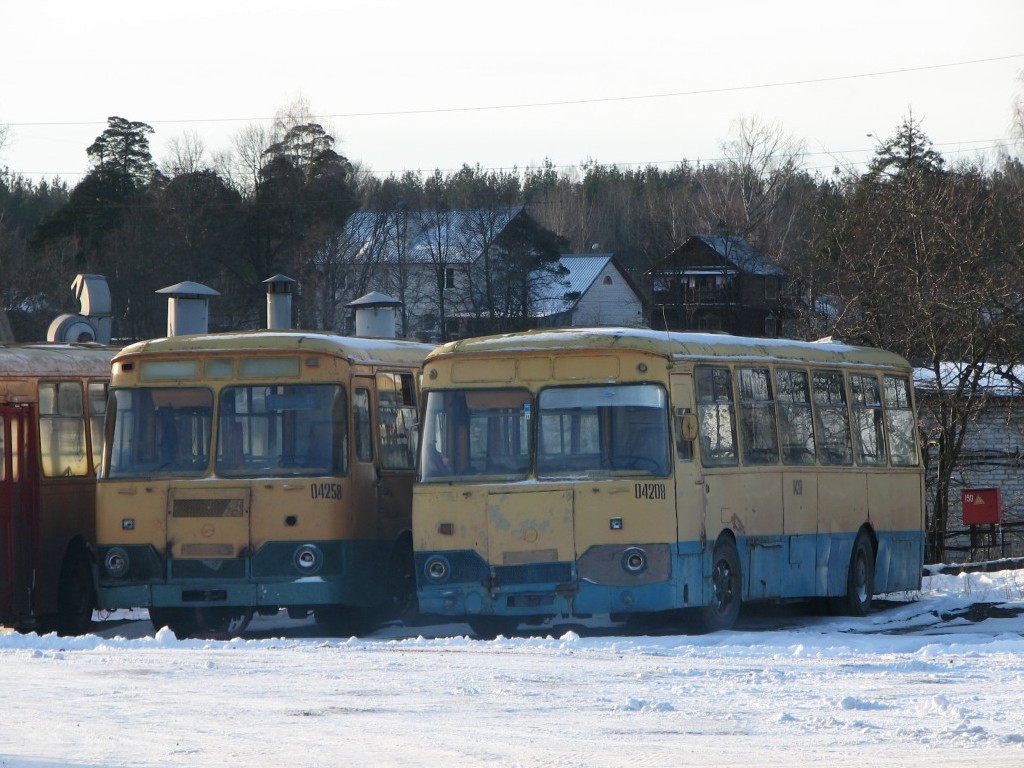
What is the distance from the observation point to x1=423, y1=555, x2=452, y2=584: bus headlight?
1658cm

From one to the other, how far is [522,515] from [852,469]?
5415mm

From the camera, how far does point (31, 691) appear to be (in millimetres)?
11570

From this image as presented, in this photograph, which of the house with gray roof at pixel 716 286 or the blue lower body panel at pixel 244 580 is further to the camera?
the house with gray roof at pixel 716 286

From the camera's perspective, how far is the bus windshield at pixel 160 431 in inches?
688

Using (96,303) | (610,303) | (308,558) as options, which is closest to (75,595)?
(308,558)

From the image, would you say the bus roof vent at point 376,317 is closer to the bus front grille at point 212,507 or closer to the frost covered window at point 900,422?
the frost covered window at point 900,422

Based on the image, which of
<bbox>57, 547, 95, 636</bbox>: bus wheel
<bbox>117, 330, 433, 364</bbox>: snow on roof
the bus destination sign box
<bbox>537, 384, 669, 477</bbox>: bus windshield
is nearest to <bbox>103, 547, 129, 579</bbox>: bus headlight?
<bbox>57, 547, 95, 636</bbox>: bus wheel

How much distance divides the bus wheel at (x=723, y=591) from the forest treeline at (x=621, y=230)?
43.1ft

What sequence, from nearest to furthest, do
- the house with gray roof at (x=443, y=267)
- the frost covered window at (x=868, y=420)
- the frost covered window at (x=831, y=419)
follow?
the frost covered window at (x=831, y=419), the frost covered window at (x=868, y=420), the house with gray roof at (x=443, y=267)

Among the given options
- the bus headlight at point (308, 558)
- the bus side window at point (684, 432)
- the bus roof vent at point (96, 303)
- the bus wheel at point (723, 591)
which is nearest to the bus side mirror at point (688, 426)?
the bus side window at point (684, 432)

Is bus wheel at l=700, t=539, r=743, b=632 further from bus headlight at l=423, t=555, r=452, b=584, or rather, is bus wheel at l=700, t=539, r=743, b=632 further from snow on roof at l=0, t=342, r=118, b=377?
snow on roof at l=0, t=342, r=118, b=377

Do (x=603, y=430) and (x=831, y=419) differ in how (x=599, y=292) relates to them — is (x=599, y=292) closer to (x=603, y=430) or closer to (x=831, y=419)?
(x=831, y=419)

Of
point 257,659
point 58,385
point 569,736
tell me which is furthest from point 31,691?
point 58,385

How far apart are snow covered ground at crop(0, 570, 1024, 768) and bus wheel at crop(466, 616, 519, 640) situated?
2046mm
